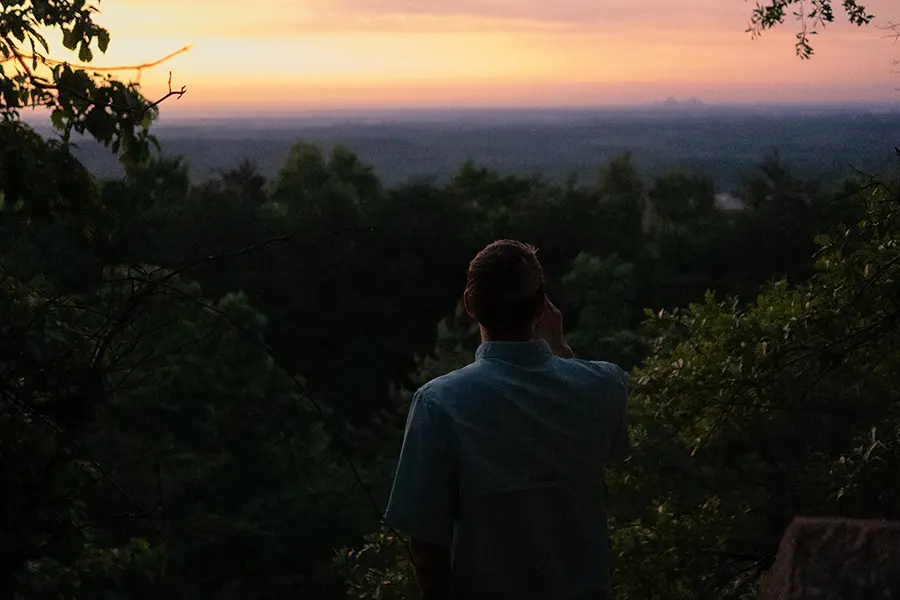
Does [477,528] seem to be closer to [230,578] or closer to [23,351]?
[23,351]

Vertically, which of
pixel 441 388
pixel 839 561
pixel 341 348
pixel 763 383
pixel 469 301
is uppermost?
pixel 469 301

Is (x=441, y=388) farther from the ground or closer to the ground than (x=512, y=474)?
farther from the ground

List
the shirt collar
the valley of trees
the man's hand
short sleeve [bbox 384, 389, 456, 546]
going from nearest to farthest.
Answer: short sleeve [bbox 384, 389, 456, 546] → the shirt collar → the man's hand → the valley of trees

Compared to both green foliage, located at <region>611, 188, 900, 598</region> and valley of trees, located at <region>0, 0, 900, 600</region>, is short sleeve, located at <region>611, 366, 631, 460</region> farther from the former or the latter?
→ green foliage, located at <region>611, 188, 900, 598</region>

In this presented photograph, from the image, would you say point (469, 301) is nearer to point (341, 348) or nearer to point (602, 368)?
point (602, 368)

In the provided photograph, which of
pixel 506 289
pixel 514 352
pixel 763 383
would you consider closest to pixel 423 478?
pixel 514 352

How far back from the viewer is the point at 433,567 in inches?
94.0

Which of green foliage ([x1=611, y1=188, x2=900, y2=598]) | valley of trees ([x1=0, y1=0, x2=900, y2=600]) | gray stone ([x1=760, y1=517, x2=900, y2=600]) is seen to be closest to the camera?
gray stone ([x1=760, y1=517, x2=900, y2=600])

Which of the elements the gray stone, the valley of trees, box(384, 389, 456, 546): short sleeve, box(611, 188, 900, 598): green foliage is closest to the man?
box(384, 389, 456, 546): short sleeve

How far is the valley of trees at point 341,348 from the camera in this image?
11.5ft

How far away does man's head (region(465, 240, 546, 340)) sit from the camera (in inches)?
95.2

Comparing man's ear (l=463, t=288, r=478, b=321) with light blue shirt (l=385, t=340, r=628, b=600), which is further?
man's ear (l=463, t=288, r=478, b=321)

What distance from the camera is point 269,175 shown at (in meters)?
54.8

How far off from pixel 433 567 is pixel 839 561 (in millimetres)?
904
